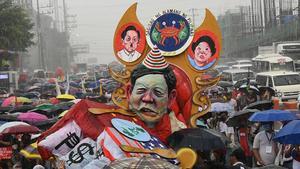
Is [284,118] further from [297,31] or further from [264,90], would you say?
[297,31]

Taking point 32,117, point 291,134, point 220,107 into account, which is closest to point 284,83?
point 220,107

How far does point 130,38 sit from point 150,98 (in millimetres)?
1703

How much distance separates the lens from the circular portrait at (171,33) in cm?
855

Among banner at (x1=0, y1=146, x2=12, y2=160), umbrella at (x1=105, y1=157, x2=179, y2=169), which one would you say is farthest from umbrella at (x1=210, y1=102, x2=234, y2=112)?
umbrella at (x1=105, y1=157, x2=179, y2=169)

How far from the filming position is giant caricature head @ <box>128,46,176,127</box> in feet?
23.1

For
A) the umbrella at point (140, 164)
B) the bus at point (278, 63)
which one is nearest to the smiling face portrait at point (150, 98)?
the umbrella at point (140, 164)

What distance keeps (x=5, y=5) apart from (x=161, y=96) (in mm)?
38423

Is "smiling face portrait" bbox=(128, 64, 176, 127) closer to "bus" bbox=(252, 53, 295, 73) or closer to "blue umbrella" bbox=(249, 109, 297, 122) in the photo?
"blue umbrella" bbox=(249, 109, 297, 122)


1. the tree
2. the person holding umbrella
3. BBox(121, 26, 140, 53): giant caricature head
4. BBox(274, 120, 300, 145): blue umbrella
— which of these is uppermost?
the tree

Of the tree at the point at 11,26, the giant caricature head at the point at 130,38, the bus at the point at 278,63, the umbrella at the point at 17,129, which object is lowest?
the umbrella at the point at 17,129

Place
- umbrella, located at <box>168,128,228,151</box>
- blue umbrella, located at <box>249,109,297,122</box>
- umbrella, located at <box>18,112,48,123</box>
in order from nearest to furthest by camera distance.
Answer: umbrella, located at <box>168,128,228,151</box>, blue umbrella, located at <box>249,109,297,122</box>, umbrella, located at <box>18,112,48,123</box>

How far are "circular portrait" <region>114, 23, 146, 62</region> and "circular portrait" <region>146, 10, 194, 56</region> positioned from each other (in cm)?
15

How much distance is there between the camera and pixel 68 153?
654cm

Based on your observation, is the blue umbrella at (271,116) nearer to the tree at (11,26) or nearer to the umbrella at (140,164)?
the umbrella at (140,164)
